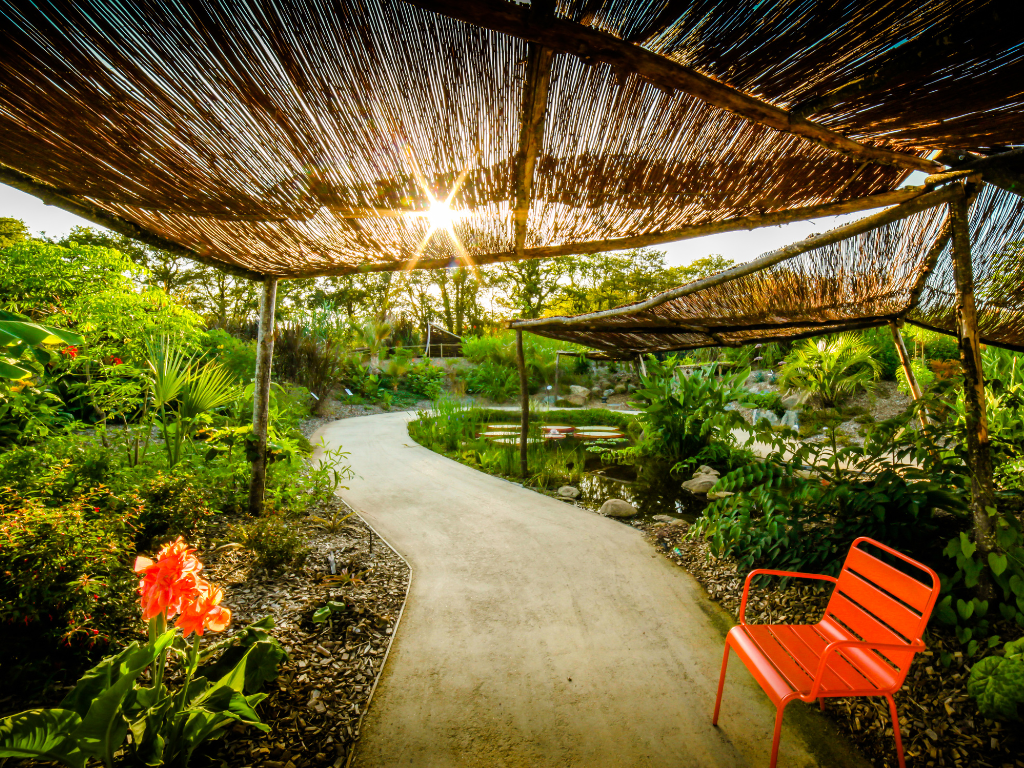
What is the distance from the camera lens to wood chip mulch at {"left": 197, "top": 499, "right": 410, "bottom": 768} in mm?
1503

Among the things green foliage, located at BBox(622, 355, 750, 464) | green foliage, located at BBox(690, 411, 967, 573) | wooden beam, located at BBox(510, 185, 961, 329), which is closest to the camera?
wooden beam, located at BBox(510, 185, 961, 329)

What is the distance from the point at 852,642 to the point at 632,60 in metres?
1.77

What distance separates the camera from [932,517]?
2.46 meters

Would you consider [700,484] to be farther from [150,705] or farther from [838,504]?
[150,705]

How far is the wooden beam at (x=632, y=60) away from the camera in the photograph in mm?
1058

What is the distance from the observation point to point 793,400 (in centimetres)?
884

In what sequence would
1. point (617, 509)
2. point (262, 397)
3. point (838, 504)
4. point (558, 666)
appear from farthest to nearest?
point (617, 509), point (262, 397), point (838, 504), point (558, 666)

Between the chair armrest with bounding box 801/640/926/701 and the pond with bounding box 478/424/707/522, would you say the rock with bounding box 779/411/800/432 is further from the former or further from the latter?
the chair armrest with bounding box 801/640/926/701

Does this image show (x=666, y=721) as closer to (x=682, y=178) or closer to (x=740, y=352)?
(x=682, y=178)

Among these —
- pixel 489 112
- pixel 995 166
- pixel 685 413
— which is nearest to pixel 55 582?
pixel 489 112

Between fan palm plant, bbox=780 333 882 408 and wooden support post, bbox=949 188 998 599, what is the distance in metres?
7.01

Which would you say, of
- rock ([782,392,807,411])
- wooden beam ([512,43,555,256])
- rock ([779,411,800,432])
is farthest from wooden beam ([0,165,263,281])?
rock ([782,392,807,411])

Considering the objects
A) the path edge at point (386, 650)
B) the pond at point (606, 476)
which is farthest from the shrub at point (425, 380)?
the path edge at point (386, 650)

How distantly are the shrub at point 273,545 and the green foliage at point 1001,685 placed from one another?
10.4 ft
